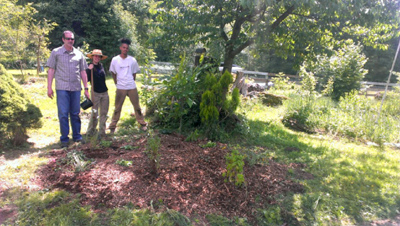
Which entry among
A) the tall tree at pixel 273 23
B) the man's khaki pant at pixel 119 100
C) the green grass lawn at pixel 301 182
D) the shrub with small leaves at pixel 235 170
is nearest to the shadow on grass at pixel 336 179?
the green grass lawn at pixel 301 182

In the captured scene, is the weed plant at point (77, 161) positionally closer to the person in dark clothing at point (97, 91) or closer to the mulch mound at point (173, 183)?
the mulch mound at point (173, 183)

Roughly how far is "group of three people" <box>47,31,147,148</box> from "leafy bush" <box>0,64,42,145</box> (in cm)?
52

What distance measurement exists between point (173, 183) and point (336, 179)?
2.67 meters

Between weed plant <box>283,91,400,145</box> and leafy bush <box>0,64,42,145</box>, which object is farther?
weed plant <box>283,91,400,145</box>

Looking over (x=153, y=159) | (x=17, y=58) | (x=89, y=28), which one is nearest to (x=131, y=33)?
(x=89, y=28)

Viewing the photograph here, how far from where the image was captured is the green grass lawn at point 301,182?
→ 263cm

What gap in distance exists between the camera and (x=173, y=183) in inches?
127

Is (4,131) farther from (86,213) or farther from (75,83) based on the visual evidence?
(86,213)

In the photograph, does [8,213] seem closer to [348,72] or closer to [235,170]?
[235,170]

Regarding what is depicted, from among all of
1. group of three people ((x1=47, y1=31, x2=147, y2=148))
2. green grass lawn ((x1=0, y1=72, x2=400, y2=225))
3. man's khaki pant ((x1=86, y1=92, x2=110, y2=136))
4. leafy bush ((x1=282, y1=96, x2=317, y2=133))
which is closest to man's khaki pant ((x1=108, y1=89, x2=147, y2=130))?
group of three people ((x1=47, y1=31, x2=147, y2=148))

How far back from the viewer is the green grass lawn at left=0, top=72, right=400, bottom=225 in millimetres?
2629

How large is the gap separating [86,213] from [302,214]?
2449 mm

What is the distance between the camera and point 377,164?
5.00 meters

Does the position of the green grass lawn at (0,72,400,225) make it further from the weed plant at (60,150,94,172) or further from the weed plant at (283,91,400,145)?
the weed plant at (283,91,400,145)
